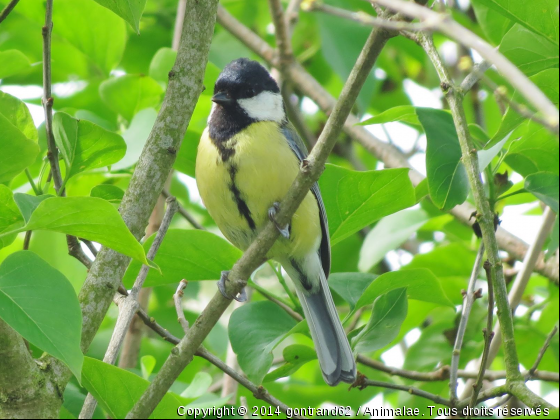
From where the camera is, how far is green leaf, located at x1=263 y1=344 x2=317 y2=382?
7.21ft

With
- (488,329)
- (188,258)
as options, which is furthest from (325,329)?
(488,329)

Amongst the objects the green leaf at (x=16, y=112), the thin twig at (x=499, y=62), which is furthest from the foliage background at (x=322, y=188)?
the thin twig at (x=499, y=62)

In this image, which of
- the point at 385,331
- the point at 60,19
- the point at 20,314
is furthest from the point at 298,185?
the point at 60,19

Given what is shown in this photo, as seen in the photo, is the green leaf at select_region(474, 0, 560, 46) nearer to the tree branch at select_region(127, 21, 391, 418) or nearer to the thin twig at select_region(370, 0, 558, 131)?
the tree branch at select_region(127, 21, 391, 418)

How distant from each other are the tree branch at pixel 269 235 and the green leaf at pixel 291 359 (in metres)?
0.44

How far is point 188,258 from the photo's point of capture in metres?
2.28

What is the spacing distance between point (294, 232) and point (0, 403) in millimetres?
1362

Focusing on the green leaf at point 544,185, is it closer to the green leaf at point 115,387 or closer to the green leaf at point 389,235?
the green leaf at point 389,235

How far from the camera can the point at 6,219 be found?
5.72ft

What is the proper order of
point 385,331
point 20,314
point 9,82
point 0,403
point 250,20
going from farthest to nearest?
point 250,20
point 9,82
point 385,331
point 0,403
point 20,314

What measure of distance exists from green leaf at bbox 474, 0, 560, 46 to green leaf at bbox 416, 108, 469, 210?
396 millimetres

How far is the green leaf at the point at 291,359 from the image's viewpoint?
2197 millimetres

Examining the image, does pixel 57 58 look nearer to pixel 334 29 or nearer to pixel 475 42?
pixel 334 29

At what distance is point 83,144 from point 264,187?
2.49 feet
